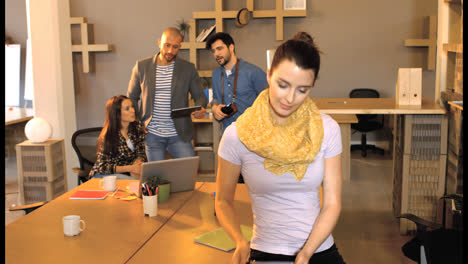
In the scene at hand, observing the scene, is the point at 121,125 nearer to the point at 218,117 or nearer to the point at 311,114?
the point at 218,117

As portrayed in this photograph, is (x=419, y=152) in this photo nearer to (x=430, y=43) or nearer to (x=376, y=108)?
(x=376, y=108)

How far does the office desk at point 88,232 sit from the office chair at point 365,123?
4293 millimetres

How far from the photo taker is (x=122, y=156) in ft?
11.7

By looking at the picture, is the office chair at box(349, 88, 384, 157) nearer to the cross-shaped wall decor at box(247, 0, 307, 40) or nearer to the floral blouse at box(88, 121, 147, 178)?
the cross-shaped wall decor at box(247, 0, 307, 40)

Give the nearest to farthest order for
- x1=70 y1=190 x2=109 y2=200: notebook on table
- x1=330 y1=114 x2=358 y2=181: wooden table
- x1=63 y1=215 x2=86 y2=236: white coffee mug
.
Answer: x1=63 y1=215 x2=86 y2=236: white coffee mug < x1=70 y1=190 x2=109 y2=200: notebook on table < x1=330 y1=114 x2=358 y2=181: wooden table

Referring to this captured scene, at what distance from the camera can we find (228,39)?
3.55m

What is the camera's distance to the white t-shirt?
5.30ft

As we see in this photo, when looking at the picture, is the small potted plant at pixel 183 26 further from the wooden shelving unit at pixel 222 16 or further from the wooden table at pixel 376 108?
the wooden table at pixel 376 108

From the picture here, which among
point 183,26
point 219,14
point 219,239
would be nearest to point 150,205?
point 219,239

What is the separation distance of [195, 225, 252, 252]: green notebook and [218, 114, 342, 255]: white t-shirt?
0.32m

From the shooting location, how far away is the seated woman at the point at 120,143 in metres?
3.47

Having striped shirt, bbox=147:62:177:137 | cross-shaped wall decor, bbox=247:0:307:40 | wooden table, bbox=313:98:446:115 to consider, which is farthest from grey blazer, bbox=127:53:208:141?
cross-shaped wall decor, bbox=247:0:307:40

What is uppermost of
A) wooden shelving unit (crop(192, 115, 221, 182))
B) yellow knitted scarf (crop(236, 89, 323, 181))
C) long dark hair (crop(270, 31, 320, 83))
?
long dark hair (crop(270, 31, 320, 83))

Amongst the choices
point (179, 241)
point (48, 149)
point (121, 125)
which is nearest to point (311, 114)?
point (179, 241)
